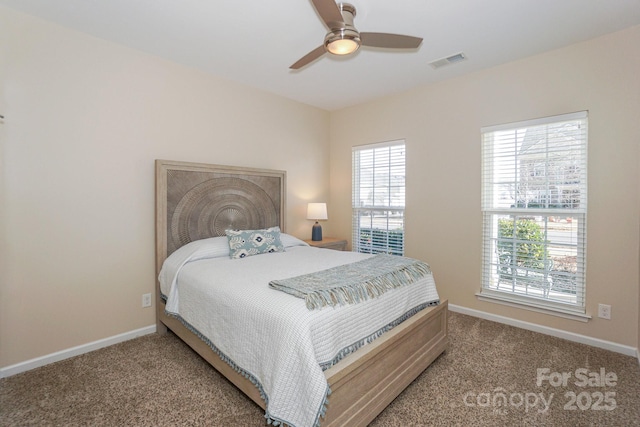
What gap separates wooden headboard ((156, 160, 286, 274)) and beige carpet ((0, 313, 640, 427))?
100cm

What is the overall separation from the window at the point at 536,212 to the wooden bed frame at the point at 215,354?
1.11 meters

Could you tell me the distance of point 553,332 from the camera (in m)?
2.80

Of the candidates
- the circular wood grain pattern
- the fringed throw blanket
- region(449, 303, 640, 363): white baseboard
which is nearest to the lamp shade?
the circular wood grain pattern

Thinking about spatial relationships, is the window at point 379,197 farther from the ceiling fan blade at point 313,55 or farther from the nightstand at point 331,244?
the ceiling fan blade at point 313,55

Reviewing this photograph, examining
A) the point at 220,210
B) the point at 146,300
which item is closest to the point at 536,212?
the point at 220,210

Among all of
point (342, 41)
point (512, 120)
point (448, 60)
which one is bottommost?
point (512, 120)

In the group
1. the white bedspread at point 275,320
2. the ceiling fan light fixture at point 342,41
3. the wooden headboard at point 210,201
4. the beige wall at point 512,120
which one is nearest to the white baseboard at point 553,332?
the beige wall at point 512,120

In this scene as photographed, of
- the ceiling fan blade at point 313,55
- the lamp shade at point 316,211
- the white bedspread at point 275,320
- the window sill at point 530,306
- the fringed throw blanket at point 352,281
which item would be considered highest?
the ceiling fan blade at point 313,55

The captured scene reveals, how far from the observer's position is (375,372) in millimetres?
Answer: 1751

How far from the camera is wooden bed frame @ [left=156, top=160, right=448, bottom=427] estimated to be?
161 centimetres

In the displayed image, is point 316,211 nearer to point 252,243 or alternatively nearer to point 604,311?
point 252,243

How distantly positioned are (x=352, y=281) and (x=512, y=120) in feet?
7.79

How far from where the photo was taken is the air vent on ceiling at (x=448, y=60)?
9.40 feet

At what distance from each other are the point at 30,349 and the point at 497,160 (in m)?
4.35
